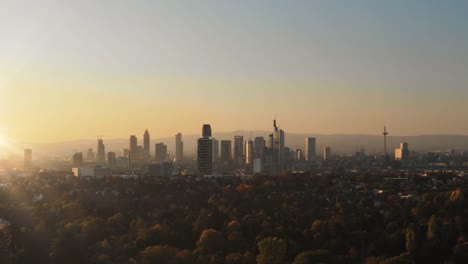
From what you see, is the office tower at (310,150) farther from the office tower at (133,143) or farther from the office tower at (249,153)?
the office tower at (133,143)

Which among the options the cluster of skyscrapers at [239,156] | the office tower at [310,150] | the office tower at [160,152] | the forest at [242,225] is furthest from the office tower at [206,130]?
the office tower at [310,150]

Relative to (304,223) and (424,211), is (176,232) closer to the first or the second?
(304,223)

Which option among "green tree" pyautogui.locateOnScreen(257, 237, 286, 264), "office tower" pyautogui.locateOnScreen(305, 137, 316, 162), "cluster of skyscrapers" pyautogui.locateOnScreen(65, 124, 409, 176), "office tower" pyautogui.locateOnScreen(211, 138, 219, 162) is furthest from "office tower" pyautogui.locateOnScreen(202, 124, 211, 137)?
"green tree" pyautogui.locateOnScreen(257, 237, 286, 264)

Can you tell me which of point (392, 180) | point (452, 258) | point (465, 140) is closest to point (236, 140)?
point (392, 180)

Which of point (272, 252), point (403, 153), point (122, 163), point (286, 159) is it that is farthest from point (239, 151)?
point (272, 252)

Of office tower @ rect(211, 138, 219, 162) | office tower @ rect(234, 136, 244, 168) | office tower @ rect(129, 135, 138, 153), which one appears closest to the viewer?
office tower @ rect(234, 136, 244, 168)

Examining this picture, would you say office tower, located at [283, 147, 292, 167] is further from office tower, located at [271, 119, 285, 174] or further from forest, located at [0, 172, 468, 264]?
forest, located at [0, 172, 468, 264]
